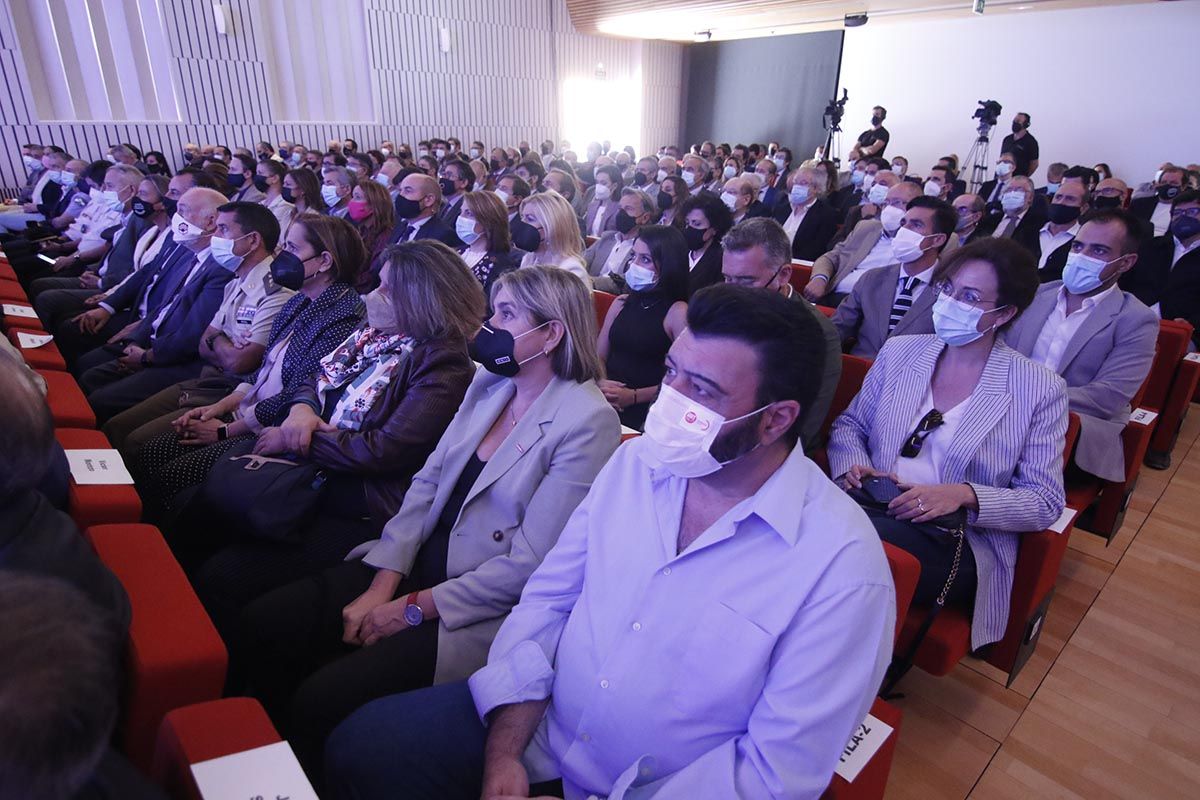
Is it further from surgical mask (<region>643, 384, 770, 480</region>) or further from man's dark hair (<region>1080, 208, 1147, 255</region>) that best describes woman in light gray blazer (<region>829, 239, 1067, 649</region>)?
man's dark hair (<region>1080, 208, 1147, 255</region>)

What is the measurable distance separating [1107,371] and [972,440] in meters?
1.23

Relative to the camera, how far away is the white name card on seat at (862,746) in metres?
1.26

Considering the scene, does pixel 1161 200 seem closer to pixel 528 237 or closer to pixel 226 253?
pixel 528 237

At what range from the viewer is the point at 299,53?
40.4 feet

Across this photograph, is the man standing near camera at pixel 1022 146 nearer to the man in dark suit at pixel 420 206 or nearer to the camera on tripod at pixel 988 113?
the camera on tripod at pixel 988 113

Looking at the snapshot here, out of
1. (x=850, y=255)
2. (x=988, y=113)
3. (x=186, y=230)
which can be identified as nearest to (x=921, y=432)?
(x=850, y=255)

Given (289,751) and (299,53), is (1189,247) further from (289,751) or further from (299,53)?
(299,53)

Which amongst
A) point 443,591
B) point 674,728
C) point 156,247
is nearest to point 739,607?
point 674,728

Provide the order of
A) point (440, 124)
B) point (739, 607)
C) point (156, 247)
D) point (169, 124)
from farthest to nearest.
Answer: point (440, 124) < point (169, 124) < point (156, 247) < point (739, 607)

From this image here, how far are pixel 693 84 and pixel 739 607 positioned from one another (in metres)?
19.1

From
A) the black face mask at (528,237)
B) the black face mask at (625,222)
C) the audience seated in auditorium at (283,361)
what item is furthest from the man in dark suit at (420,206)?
the audience seated in auditorium at (283,361)

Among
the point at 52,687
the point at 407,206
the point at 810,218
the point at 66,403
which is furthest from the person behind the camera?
the point at 810,218

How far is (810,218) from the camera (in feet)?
21.5

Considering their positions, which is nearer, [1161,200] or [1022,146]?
[1161,200]
